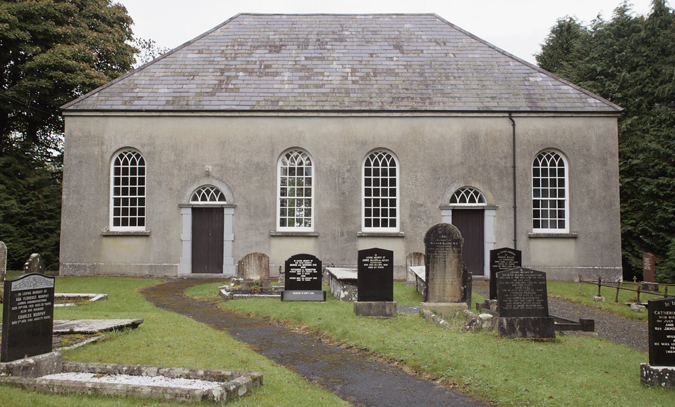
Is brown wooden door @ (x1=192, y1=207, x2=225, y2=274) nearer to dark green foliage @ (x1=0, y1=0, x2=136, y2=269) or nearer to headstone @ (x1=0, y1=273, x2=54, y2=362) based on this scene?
dark green foliage @ (x1=0, y1=0, x2=136, y2=269)

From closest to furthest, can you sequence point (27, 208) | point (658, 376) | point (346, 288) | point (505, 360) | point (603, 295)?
point (658, 376), point (505, 360), point (346, 288), point (603, 295), point (27, 208)

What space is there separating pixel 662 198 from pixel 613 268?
5.95 metres

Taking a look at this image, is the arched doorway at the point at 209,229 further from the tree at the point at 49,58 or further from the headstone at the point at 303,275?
the tree at the point at 49,58

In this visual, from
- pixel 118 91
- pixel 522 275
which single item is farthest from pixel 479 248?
pixel 118 91

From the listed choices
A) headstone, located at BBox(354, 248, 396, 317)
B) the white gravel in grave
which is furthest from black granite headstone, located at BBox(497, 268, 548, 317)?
the white gravel in grave

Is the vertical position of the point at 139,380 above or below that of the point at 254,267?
below

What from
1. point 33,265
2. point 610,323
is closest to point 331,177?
point 33,265

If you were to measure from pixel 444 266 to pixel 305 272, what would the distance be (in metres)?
3.88

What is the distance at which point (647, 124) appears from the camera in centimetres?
2406

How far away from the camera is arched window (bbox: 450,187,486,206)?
19.5m

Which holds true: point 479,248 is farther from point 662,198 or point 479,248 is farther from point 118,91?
point 118,91

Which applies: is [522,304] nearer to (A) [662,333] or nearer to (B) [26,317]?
(A) [662,333]

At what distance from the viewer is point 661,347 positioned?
6.33m

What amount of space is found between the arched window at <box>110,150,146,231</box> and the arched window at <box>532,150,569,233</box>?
1505 centimetres
